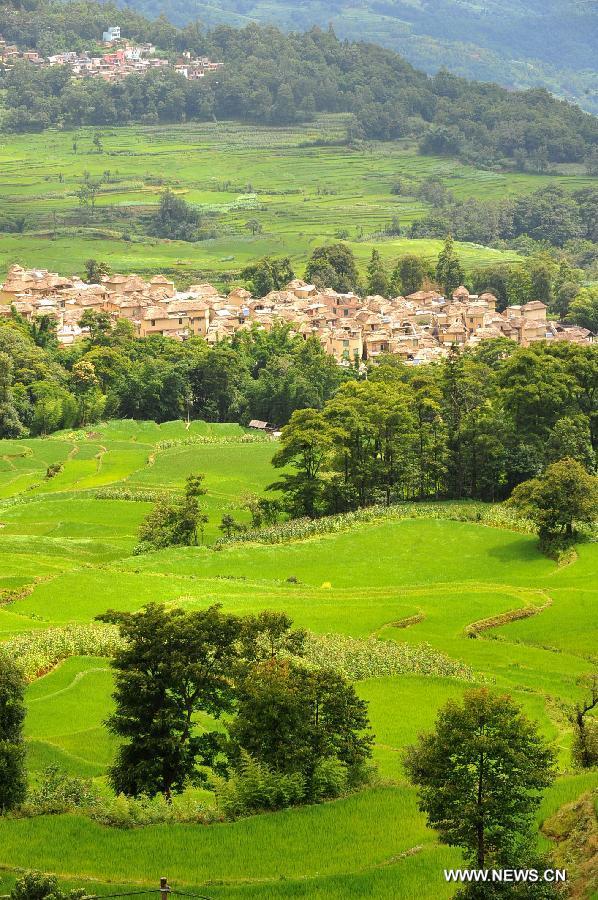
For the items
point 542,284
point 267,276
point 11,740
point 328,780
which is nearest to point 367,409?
point 11,740

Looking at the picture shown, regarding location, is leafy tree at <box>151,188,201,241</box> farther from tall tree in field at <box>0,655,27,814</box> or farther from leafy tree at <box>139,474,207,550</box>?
tall tree in field at <box>0,655,27,814</box>

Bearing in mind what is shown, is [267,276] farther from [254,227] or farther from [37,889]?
[37,889]

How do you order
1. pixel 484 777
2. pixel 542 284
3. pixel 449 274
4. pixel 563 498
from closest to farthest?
pixel 484 777
pixel 563 498
pixel 542 284
pixel 449 274

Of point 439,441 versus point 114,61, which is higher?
point 114,61

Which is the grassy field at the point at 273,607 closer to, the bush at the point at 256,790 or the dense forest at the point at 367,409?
the bush at the point at 256,790

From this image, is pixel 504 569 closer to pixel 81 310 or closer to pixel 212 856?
pixel 212 856

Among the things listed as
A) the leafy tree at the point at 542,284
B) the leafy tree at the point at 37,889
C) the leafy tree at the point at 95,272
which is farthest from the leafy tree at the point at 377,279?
the leafy tree at the point at 37,889

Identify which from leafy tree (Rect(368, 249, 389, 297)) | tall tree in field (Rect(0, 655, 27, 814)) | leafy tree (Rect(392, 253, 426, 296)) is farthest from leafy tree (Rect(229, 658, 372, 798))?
leafy tree (Rect(392, 253, 426, 296))
